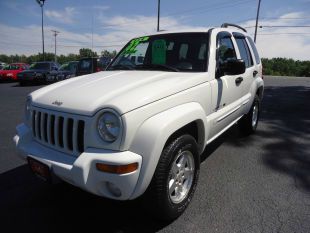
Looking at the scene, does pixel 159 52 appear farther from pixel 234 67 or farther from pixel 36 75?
pixel 36 75

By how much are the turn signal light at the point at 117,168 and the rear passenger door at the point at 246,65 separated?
2.77 m

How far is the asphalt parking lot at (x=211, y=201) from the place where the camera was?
2.60 metres

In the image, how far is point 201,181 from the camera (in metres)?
3.48

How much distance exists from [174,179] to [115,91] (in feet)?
3.21

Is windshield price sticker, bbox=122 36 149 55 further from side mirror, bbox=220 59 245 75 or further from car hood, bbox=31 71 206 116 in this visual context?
side mirror, bbox=220 59 245 75

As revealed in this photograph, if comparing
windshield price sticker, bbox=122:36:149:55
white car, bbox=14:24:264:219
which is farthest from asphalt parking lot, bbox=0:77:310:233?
windshield price sticker, bbox=122:36:149:55

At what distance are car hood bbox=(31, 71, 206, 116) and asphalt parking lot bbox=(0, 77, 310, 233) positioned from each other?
101 cm

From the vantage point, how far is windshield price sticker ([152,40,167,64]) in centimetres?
361

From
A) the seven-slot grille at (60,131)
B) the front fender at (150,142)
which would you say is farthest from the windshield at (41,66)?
the front fender at (150,142)

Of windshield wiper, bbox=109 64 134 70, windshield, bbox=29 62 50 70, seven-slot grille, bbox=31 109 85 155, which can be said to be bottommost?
seven-slot grille, bbox=31 109 85 155

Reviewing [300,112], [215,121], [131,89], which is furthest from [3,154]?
[300,112]

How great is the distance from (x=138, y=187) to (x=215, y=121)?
153 centimetres

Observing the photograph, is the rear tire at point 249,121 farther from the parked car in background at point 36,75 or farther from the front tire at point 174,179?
the parked car in background at point 36,75

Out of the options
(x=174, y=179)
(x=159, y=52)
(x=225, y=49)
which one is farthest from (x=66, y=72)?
(x=174, y=179)
